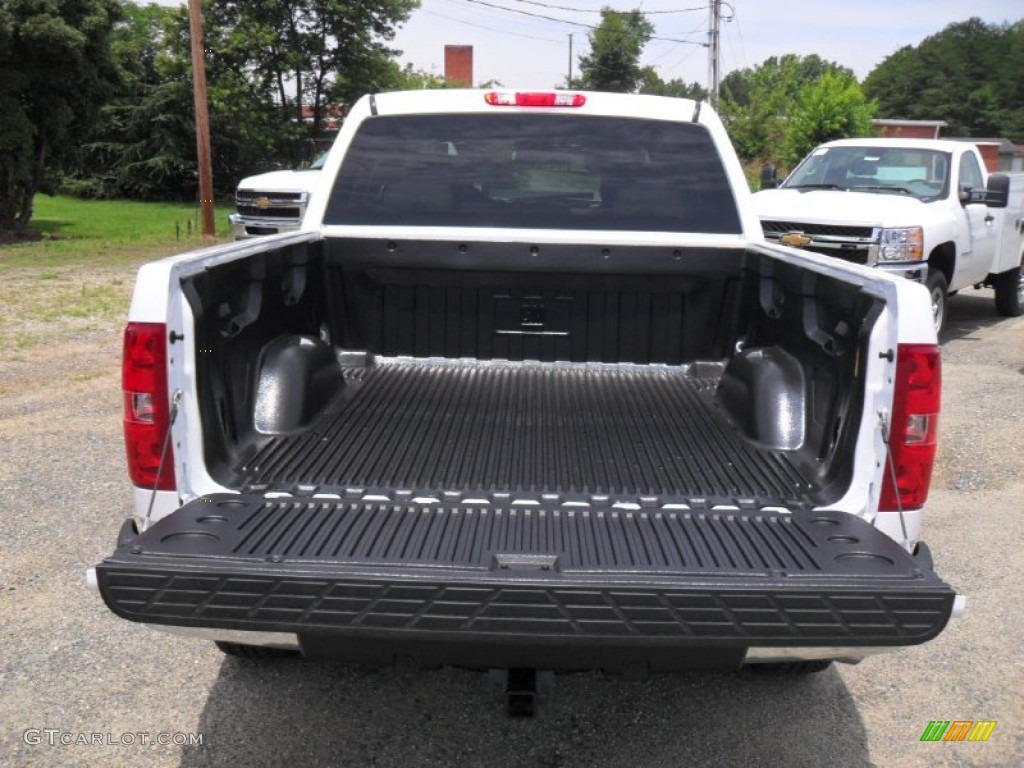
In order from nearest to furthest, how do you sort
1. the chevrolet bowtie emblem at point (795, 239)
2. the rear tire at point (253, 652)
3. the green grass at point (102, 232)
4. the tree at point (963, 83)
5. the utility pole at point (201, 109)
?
the rear tire at point (253, 652), the chevrolet bowtie emblem at point (795, 239), the green grass at point (102, 232), the utility pole at point (201, 109), the tree at point (963, 83)

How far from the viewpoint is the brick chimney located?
61.4 m

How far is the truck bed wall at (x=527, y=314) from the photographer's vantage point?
3.56 m

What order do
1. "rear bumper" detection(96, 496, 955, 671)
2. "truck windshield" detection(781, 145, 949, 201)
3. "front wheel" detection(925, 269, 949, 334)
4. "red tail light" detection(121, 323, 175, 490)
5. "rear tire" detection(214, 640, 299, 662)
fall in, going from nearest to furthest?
1. "rear bumper" detection(96, 496, 955, 671)
2. "red tail light" detection(121, 323, 175, 490)
3. "rear tire" detection(214, 640, 299, 662)
4. "front wheel" detection(925, 269, 949, 334)
5. "truck windshield" detection(781, 145, 949, 201)

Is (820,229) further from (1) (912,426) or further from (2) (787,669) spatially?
(1) (912,426)

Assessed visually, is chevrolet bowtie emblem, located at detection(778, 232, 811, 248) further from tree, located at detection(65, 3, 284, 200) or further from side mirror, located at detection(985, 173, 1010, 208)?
tree, located at detection(65, 3, 284, 200)

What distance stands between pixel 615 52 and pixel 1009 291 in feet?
157

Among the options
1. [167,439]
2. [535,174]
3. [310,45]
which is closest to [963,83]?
[310,45]

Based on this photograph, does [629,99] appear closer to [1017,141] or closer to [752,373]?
[752,373]

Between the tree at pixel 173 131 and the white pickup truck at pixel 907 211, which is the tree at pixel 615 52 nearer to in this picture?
the tree at pixel 173 131

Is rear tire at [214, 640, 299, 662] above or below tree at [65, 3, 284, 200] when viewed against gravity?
below

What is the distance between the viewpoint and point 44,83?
17.9 metres

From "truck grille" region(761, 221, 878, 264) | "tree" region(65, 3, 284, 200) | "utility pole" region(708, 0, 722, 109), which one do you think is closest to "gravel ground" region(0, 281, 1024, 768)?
"truck grille" region(761, 221, 878, 264)

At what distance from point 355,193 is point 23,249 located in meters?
15.0

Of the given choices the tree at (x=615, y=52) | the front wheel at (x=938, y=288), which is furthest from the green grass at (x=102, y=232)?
the tree at (x=615, y=52)
